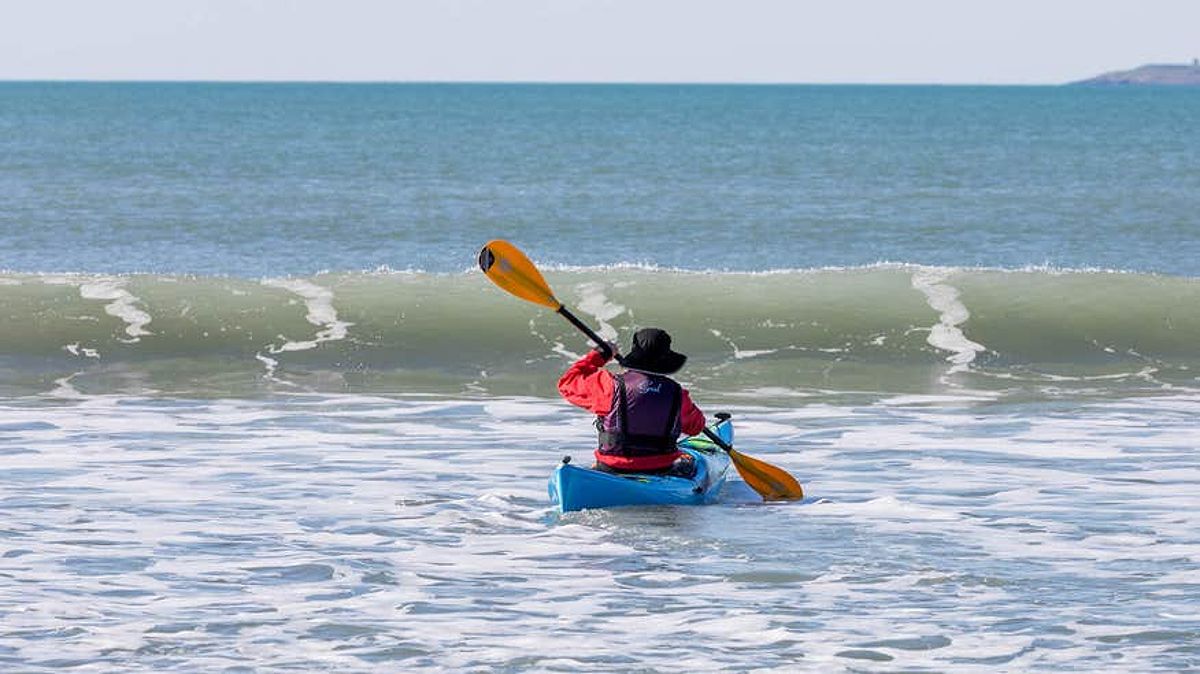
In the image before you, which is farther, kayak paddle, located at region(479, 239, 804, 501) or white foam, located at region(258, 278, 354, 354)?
white foam, located at region(258, 278, 354, 354)

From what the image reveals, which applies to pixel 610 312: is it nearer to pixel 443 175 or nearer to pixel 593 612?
pixel 593 612

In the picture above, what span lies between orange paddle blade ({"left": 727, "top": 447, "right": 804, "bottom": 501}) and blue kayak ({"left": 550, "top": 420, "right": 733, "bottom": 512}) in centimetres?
19

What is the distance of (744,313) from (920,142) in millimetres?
69325

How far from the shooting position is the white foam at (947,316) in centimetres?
2166

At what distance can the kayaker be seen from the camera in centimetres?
1241

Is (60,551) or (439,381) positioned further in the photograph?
(439,381)

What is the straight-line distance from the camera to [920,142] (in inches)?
3595

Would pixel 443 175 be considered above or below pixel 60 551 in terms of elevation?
above

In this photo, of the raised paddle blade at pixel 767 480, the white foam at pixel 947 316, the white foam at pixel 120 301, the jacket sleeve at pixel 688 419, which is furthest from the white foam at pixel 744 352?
the jacket sleeve at pixel 688 419

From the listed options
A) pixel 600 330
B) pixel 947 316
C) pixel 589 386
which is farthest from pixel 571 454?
pixel 947 316

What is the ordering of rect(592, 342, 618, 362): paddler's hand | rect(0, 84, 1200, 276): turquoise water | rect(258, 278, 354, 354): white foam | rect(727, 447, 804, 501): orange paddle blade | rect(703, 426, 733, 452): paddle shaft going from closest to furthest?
rect(727, 447, 804, 501): orange paddle blade → rect(592, 342, 618, 362): paddler's hand → rect(703, 426, 733, 452): paddle shaft → rect(258, 278, 354, 354): white foam → rect(0, 84, 1200, 276): turquoise water

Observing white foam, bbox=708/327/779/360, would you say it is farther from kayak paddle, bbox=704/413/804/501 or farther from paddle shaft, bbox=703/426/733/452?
kayak paddle, bbox=704/413/804/501

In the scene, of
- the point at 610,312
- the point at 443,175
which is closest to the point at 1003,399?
the point at 610,312

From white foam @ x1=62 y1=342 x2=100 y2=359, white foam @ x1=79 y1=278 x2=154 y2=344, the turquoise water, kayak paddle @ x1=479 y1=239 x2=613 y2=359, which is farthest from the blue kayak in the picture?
the turquoise water
